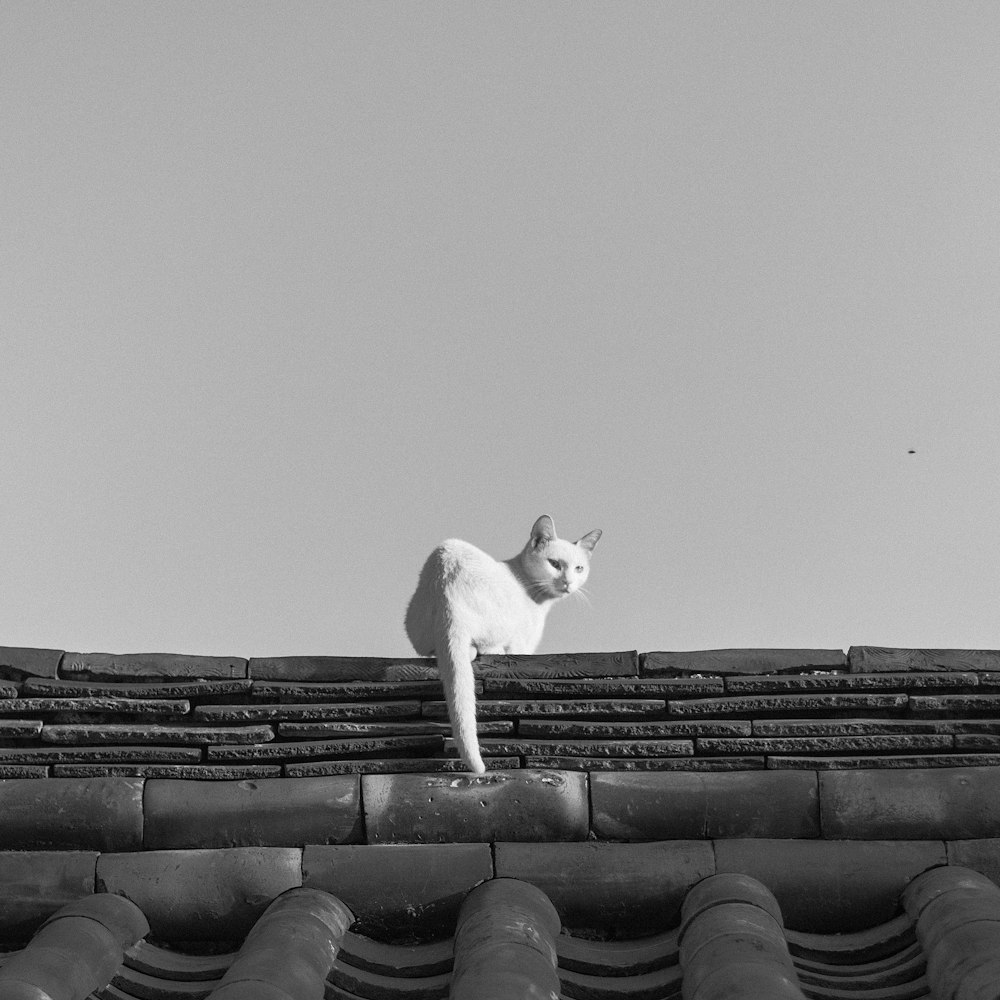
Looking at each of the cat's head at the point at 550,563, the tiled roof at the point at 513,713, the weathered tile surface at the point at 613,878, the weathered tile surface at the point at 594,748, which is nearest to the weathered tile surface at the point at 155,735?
the tiled roof at the point at 513,713

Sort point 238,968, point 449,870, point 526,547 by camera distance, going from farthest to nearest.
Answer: point 526,547, point 449,870, point 238,968

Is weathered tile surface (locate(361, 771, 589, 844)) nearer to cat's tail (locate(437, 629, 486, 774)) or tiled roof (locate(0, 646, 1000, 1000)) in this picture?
tiled roof (locate(0, 646, 1000, 1000))

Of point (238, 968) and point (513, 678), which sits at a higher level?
point (513, 678)

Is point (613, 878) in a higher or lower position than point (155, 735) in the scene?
lower

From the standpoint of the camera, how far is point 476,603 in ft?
18.1

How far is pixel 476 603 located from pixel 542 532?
55.8 inches

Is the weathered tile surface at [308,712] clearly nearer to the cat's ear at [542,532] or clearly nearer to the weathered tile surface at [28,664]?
the weathered tile surface at [28,664]

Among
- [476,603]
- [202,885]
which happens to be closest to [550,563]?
[476,603]

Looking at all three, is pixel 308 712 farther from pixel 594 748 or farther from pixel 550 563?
pixel 550 563

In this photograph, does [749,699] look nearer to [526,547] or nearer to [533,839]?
[533,839]

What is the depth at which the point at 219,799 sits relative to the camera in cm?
441

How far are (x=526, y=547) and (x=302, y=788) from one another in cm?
268

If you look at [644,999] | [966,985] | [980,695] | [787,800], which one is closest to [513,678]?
[787,800]

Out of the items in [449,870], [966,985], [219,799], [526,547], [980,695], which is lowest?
[966,985]
